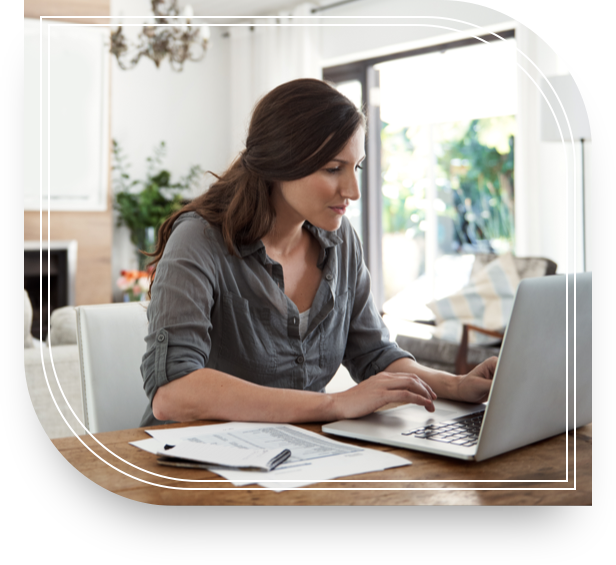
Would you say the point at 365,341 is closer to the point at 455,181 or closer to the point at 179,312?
the point at 179,312

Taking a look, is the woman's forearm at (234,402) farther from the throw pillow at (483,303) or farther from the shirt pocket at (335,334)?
the throw pillow at (483,303)

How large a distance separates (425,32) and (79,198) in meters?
2.72

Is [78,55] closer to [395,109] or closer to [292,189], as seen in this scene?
[395,109]

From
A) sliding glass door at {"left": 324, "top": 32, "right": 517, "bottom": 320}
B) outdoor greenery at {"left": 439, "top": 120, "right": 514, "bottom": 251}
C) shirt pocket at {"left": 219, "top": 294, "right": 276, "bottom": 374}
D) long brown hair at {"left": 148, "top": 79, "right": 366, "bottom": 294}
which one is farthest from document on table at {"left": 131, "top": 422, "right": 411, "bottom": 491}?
outdoor greenery at {"left": 439, "top": 120, "right": 514, "bottom": 251}

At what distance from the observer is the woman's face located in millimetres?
1098

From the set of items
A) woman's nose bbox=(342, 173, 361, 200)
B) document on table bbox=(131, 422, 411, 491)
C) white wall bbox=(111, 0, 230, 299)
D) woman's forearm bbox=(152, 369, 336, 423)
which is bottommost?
document on table bbox=(131, 422, 411, 491)

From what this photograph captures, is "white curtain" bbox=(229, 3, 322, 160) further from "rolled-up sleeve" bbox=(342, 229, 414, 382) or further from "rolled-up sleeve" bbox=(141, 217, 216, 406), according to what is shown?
"rolled-up sleeve" bbox=(141, 217, 216, 406)

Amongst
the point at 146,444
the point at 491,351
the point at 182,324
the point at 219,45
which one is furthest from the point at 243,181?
the point at 219,45

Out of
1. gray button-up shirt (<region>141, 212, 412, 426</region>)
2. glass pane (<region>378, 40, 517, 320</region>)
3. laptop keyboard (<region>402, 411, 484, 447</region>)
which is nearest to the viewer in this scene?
laptop keyboard (<region>402, 411, 484, 447</region>)

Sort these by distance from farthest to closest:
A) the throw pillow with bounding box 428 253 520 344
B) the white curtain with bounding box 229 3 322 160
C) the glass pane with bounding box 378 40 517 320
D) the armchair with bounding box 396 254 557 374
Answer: the white curtain with bounding box 229 3 322 160 < the glass pane with bounding box 378 40 517 320 < the throw pillow with bounding box 428 253 520 344 < the armchair with bounding box 396 254 557 374

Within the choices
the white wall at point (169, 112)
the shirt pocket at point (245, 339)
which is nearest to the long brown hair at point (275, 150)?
the shirt pocket at point (245, 339)

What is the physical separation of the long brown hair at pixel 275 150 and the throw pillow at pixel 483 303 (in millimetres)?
2161

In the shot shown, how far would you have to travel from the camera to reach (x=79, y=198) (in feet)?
15.6

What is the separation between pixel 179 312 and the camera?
1000 millimetres
